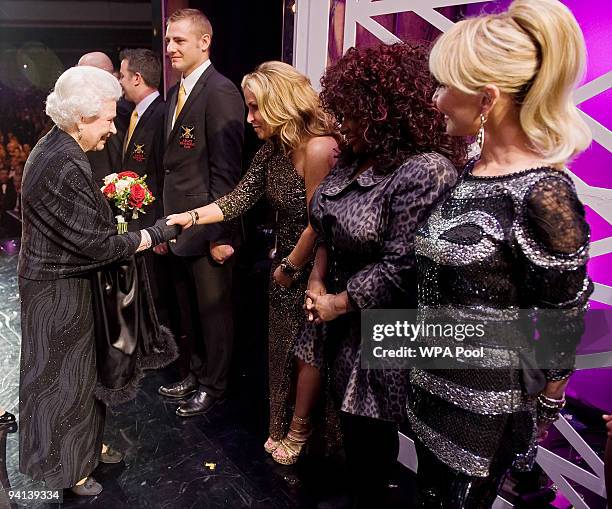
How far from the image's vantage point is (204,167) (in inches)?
126

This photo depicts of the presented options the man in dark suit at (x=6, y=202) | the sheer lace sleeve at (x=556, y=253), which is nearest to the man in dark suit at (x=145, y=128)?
the sheer lace sleeve at (x=556, y=253)

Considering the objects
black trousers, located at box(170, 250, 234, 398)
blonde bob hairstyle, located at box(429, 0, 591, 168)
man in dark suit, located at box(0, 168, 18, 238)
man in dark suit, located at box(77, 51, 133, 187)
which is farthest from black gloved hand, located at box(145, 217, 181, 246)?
man in dark suit, located at box(0, 168, 18, 238)

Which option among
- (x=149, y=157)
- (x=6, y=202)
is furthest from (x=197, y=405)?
→ (x=6, y=202)

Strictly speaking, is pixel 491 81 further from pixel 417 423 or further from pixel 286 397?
pixel 286 397

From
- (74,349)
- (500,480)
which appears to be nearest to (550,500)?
(500,480)

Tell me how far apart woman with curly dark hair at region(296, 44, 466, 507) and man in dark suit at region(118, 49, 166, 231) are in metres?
1.77

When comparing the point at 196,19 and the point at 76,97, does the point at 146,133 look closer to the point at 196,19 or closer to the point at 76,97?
the point at 196,19

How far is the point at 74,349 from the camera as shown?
2.39 meters

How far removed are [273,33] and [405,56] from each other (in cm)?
223

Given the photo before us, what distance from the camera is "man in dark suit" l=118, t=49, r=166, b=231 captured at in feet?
11.9

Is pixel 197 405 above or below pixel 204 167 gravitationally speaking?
below

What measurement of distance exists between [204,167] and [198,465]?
1559 mm

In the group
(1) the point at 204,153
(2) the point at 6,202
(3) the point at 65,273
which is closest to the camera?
(3) the point at 65,273

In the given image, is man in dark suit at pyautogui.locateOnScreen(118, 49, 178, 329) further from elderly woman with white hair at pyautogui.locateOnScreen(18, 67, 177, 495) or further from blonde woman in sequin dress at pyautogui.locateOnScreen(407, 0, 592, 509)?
blonde woman in sequin dress at pyautogui.locateOnScreen(407, 0, 592, 509)
